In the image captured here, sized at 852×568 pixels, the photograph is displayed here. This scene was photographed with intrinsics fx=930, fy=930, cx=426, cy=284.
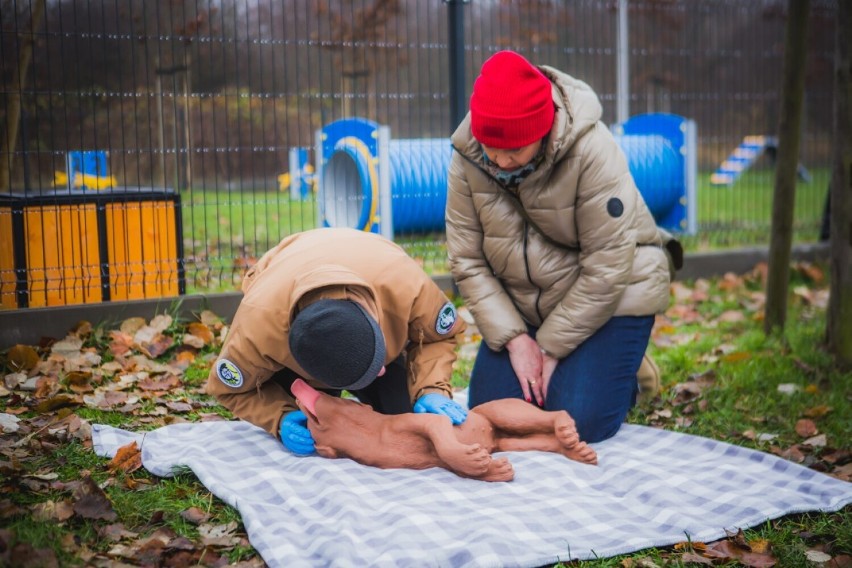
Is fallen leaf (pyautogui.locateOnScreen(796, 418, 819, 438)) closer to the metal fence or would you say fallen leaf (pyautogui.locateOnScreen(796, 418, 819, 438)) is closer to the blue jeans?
the blue jeans

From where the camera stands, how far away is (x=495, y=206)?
12.8ft

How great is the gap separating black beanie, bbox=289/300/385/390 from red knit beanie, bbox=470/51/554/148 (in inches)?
36.9

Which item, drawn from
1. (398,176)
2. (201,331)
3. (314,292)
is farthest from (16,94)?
(314,292)

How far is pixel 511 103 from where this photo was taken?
3398 mm

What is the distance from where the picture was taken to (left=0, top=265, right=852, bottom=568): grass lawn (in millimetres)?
2801

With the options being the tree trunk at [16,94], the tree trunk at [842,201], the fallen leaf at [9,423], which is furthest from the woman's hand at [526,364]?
the tree trunk at [16,94]

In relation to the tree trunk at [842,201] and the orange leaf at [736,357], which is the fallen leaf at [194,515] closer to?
the orange leaf at [736,357]

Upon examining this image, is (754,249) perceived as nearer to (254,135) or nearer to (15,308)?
(254,135)

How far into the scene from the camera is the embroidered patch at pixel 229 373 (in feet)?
11.2

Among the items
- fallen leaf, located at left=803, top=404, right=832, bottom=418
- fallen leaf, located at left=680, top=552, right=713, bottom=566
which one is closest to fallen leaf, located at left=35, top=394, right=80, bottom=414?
fallen leaf, located at left=680, top=552, right=713, bottom=566

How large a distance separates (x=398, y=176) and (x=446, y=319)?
143 inches

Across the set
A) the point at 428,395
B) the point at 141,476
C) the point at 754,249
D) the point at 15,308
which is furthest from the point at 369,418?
the point at 754,249

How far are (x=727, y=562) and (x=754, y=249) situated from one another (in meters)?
5.42

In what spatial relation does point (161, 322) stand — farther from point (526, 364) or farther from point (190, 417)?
point (526, 364)
